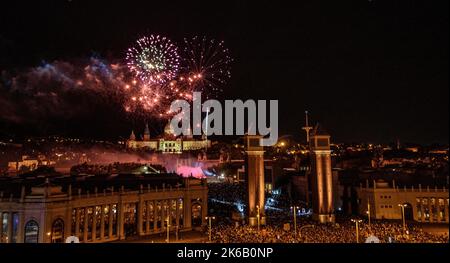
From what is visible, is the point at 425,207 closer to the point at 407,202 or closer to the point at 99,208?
the point at 407,202

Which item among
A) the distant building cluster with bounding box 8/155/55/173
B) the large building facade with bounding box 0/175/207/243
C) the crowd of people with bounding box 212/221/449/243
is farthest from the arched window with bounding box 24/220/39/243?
the distant building cluster with bounding box 8/155/55/173

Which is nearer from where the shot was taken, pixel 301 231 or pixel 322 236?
pixel 322 236

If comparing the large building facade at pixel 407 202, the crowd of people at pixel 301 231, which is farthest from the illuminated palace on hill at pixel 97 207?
the large building facade at pixel 407 202

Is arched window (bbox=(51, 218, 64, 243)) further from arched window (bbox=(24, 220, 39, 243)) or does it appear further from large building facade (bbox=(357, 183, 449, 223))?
large building facade (bbox=(357, 183, 449, 223))

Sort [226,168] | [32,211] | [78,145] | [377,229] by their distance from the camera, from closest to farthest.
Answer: [32,211] < [377,229] < [226,168] < [78,145]

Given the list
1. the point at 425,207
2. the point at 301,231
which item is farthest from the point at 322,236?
the point at 425,207
